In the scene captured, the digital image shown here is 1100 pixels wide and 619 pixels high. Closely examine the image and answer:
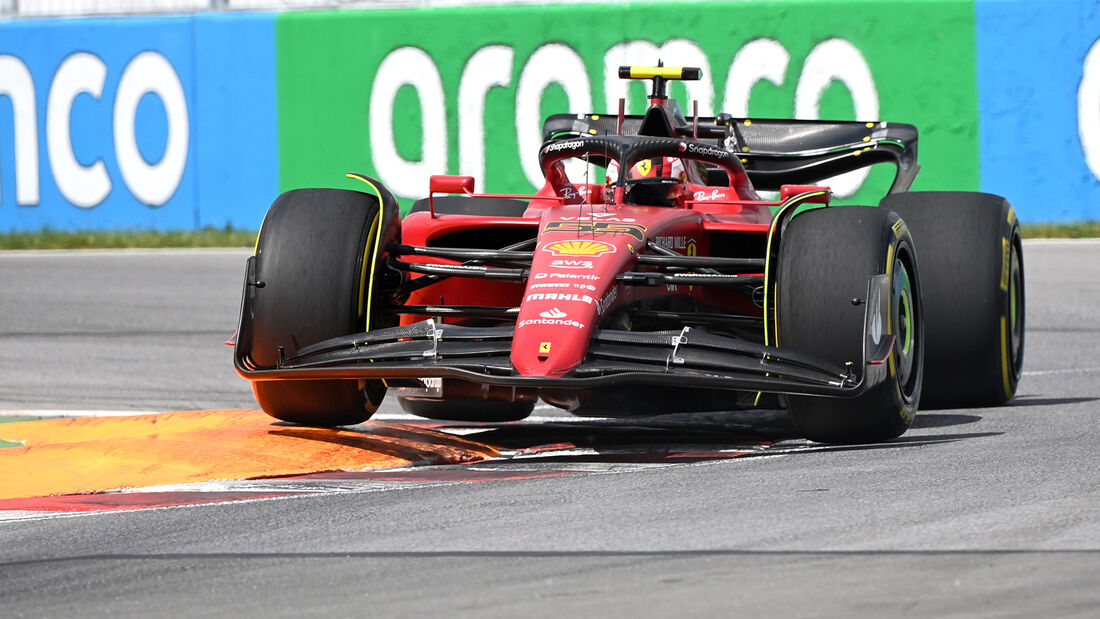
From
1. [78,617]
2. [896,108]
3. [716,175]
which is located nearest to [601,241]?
[716,175]

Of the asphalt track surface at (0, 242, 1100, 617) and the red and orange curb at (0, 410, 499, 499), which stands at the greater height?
the asphalt track surface at (0, 242, 1100, 617)

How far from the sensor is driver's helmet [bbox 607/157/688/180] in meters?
7.81

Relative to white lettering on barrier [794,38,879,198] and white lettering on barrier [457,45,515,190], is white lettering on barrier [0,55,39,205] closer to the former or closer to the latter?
white lettering on barrier [457,45,515,190]

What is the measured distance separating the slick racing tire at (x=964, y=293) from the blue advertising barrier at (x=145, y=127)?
967 cm

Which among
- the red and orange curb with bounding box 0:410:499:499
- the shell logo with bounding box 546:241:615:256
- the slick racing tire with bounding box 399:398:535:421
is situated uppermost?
the shell logo with bounding box 546:241:615:256

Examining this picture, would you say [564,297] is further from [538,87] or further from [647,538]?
[538,87]

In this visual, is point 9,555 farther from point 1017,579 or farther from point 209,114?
point 209,114

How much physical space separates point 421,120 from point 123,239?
3118mm

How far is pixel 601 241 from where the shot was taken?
21.6 feet

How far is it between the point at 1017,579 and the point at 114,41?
14112 millimetres

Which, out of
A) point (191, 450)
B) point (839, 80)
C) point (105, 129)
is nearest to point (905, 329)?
point (191, 450)

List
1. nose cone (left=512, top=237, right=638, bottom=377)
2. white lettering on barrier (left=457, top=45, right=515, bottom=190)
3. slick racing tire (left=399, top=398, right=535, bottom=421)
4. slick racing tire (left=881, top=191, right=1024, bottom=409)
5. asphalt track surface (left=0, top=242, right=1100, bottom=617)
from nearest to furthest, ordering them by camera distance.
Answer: asphalt track surface (left=0, top=242, right=1100, bottom=617) < nose cone (left=512, top=237, right=638, bottom=377) < slick racing tire (left=881, top=191, right=1024, bottom=409) < slick racing tire (left=399, top=398, right=535, bottom=421) < white lettering on barrier (left=457, top=45, right=515, bottom=190)

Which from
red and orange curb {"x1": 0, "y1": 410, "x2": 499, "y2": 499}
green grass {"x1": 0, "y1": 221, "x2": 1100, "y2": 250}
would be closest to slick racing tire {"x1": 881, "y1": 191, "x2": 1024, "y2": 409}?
red and orange curb {"x1": 0, "y1": 410, "x2": 499, "y2": 499}

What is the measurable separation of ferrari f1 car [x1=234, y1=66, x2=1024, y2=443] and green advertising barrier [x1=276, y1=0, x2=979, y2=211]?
6.85 metres
